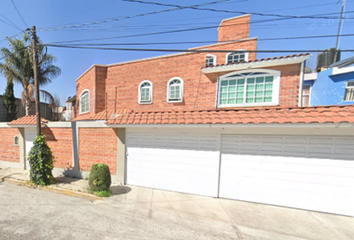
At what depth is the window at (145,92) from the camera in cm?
828

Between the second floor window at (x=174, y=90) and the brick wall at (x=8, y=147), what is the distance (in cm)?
827

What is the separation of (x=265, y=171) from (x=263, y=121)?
169cm

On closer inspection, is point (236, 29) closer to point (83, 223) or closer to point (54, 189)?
point (83, 223)

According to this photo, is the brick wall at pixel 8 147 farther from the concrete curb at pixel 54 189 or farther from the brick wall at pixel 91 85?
the brick wall at pixel 91 85

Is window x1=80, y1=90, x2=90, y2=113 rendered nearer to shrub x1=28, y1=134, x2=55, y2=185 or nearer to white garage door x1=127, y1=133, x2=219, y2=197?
shrub x1=28, y1=134, x2=55, y2=185

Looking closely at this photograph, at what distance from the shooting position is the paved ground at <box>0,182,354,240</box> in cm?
286

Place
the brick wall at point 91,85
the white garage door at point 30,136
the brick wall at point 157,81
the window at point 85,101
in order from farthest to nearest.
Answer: the window at point 85,101
the brick wall at point 91,85
the brick wall at point 157,81
the white garage door at point 30,136

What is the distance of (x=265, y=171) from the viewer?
13.7ft

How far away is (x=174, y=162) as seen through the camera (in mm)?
4805

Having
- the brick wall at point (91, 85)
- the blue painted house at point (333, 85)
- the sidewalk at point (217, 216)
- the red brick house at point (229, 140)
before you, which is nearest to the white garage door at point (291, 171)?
the red brick house at point (229, 140)

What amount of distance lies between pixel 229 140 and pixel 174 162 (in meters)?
2.09

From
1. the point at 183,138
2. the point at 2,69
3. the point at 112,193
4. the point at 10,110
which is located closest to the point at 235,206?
the point at 183,138

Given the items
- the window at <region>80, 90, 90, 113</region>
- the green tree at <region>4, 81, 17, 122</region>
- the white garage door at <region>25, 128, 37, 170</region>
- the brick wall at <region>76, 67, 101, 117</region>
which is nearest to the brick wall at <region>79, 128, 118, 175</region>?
the white garage door at <region>25, 128, 37, 170</region>

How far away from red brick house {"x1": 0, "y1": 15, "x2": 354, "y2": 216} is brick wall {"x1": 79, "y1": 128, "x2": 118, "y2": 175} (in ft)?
0.14
